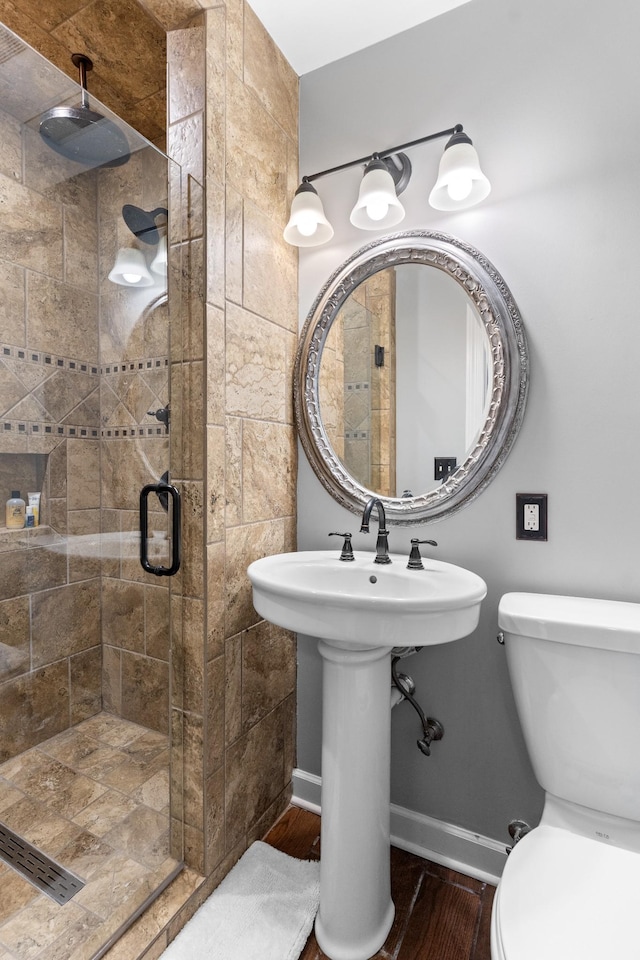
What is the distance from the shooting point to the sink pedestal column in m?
1.13

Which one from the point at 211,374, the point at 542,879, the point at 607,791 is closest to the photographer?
the point at 542,879

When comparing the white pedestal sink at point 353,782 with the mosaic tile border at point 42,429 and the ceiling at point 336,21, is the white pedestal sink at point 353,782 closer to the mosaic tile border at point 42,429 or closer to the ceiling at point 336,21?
the mosaic tile border at point 42,429

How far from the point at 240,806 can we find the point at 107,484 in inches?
40.9

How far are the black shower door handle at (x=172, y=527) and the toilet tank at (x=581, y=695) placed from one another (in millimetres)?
846

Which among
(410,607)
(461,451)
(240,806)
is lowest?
(240,806)

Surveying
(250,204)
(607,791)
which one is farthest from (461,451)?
(250,204)

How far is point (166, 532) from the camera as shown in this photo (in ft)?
4.21

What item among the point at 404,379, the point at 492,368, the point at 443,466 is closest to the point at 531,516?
the point at 443,466

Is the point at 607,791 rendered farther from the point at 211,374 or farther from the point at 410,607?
the point at 211,374

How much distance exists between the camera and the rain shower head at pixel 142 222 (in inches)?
49.9

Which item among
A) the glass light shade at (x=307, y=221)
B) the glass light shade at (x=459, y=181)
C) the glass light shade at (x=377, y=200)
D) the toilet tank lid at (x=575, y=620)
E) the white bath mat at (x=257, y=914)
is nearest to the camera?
the toilet tank lid at (x=575, y=620)

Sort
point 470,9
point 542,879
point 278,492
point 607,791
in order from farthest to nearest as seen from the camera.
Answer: point 278,492
point 470,9
point 607,791
point 542,879

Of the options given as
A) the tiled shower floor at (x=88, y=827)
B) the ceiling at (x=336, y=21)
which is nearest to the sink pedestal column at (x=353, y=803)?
the tiled shower floor at (x=88, y=827)

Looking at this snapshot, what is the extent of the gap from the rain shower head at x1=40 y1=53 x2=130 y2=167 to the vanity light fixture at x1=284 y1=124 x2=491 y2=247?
1.72 ft
